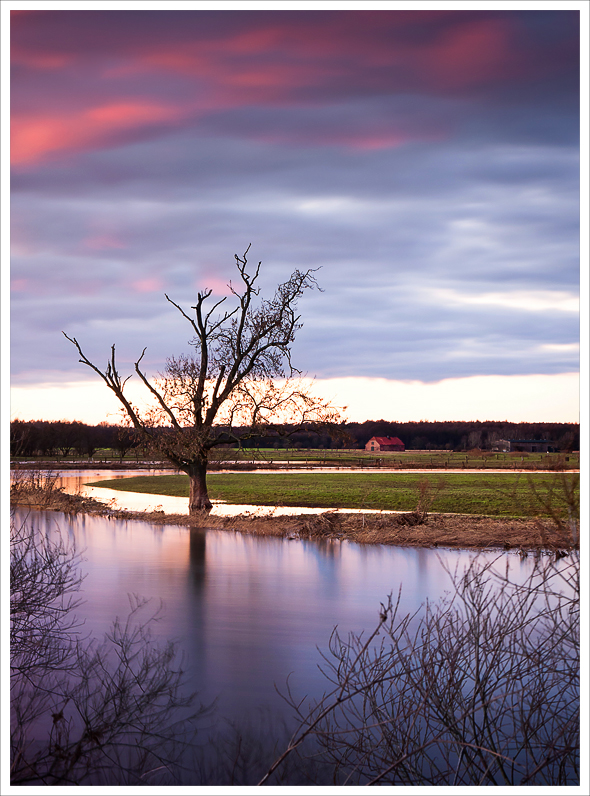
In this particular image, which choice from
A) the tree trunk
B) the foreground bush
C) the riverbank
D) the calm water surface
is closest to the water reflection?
the calm water surface

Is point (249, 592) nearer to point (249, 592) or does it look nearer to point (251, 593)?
point (249, 592)

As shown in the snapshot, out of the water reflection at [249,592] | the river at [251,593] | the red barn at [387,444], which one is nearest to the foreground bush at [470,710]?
the river at [251,593]

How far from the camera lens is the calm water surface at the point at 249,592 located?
533 inches

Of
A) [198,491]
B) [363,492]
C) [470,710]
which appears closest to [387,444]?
[363,492]

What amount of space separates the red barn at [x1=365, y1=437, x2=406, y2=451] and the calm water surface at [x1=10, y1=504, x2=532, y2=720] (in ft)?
488

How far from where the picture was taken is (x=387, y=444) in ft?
581

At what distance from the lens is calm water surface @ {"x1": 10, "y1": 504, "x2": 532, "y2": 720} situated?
13547 mm

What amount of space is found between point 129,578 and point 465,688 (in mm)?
13191

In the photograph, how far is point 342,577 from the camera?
2131 centimetres

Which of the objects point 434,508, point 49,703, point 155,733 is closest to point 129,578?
point 49,703

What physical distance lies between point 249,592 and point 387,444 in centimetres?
15890

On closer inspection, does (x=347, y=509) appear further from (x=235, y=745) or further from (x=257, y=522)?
(x=235, y=745)

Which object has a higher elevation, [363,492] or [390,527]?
[390,527]

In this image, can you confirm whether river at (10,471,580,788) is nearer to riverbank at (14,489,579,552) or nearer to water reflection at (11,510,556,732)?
water reflection at (11,510,556,732)
